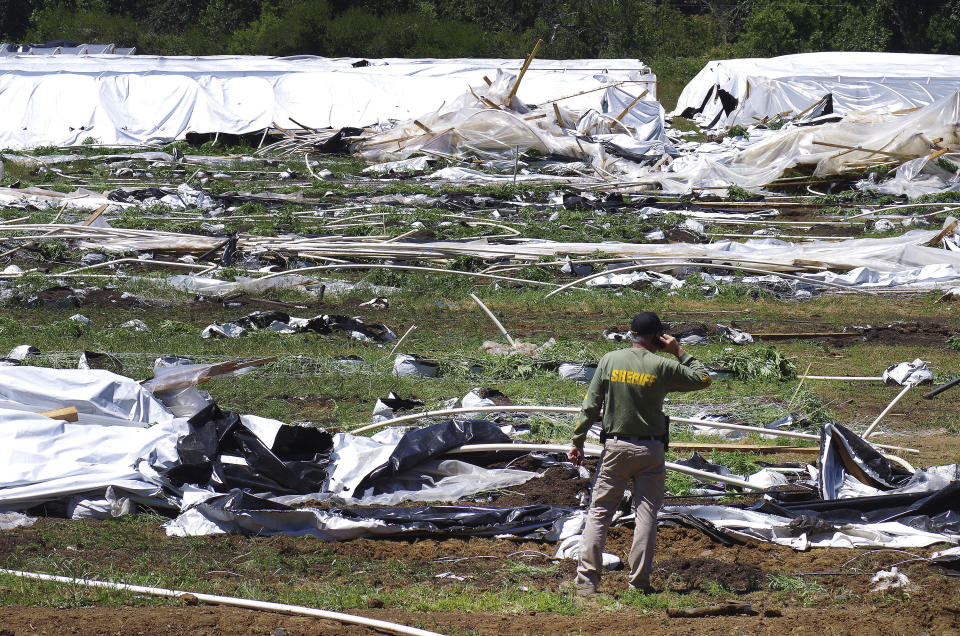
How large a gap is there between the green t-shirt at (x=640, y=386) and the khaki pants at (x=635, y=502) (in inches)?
3.7

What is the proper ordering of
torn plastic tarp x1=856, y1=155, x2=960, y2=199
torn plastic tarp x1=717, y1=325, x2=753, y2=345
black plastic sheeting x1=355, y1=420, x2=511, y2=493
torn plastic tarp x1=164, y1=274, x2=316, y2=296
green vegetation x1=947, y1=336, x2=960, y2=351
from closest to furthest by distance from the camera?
black plastic sheeting x1=355, y1=420, x2=511, y2=493 → green vegetation x1=947, y1=336, x2=960, y2=351 → torn plastic tarp x1=717, y1=325, x2=753, y2=345 → torn plastic tarp x1=164, y1=274, x2=316, y2=296 → torn plastic tarp x1=856, y1=155, x2=960, y2=199

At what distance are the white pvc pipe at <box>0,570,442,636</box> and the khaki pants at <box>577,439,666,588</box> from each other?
3.70ft

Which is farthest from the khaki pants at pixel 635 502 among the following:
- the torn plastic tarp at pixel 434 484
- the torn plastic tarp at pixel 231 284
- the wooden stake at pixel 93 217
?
the wooden stake at pixel 93 217

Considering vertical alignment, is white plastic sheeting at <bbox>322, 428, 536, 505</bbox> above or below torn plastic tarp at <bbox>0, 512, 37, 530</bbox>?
above

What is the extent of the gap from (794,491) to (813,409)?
2.39 m

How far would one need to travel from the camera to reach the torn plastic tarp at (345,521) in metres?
6.43

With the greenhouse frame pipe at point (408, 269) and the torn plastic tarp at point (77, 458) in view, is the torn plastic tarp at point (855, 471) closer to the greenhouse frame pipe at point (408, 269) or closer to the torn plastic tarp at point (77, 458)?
the torn plastic tarp at point (77, 458)

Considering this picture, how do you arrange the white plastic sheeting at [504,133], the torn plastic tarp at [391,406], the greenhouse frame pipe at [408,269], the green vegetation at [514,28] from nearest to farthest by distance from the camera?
the torn plastic tarp at [391,406] < the greenhouse frame pipe at [408,269] < the white plastic sheeting at [504,133] < the green vegetation at [514,28]

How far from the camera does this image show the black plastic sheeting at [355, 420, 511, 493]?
7352 millimetres

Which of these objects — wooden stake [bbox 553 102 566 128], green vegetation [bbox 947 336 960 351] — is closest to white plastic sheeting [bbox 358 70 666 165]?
wooden stake [bbox 553 102 566 128]

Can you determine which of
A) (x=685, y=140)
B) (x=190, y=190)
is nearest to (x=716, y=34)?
(x=685, y=140)

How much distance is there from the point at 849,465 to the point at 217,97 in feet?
99.6

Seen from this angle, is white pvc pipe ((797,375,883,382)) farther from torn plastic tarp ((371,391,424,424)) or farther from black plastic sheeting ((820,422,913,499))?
torn plastic tarp ((371,391,424,424))

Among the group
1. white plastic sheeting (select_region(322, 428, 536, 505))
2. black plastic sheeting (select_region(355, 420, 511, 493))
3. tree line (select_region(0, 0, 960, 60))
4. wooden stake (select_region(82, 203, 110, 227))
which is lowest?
wooden stake (select_region(82, 203, 110, 227))
